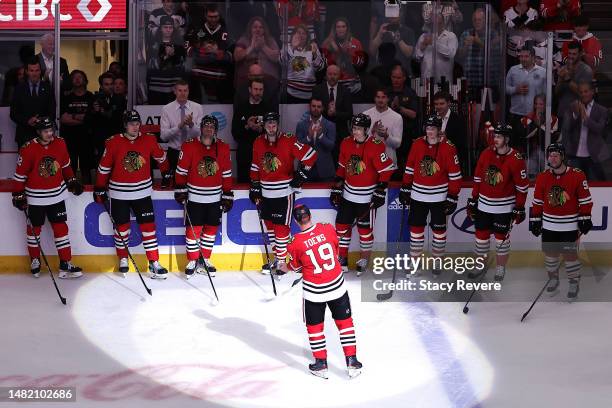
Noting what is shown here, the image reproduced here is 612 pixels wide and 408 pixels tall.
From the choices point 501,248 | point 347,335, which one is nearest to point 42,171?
point 347,335

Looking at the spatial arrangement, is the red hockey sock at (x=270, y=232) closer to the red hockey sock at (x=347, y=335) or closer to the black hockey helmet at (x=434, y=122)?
the black hockey helmet at (x=434, y=122)

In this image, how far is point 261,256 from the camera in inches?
388

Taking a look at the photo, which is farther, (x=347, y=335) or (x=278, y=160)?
(x=278, y=160)

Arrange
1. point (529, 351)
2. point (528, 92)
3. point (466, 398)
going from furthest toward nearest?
1. point (528, 92)
2. point (529, 351)
3. point (466, 398)

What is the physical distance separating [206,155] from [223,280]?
961mm

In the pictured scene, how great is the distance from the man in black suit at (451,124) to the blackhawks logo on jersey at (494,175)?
2.34ft

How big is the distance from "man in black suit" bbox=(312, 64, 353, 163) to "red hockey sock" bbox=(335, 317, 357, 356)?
3.13 meters

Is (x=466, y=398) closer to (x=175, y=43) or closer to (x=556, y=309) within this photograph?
(x=556, y=309)

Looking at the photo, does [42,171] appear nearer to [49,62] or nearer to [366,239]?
[49,62]

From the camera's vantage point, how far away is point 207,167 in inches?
371

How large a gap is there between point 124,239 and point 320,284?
281cm

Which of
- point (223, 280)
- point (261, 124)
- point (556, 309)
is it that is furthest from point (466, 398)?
point (261, 124)

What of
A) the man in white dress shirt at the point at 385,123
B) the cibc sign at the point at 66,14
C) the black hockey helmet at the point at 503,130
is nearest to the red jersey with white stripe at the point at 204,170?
the man in white dress shirt at the point at 385,123

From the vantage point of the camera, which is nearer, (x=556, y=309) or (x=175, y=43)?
(x=556, y=309)
